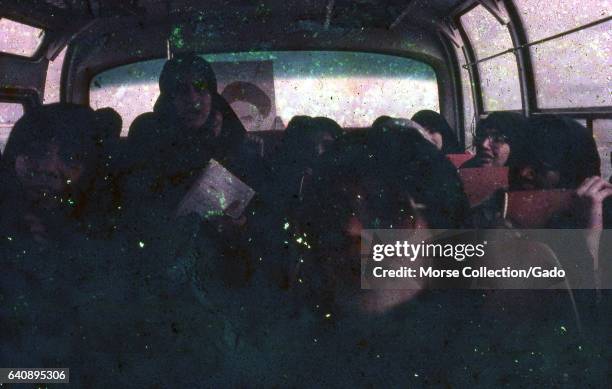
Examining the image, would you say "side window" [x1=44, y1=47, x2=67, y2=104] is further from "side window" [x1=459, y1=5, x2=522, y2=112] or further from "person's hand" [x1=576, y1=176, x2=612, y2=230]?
"person's hand" [x1=576, y1=176, x2=612, y2=230]

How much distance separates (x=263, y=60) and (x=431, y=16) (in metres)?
0.28

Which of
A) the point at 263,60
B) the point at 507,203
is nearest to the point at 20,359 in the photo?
the point at 263,60

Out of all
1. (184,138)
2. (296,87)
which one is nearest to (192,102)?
(184,138)

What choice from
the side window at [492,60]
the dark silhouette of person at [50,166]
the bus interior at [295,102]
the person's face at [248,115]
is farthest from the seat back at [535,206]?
the dark silhouette of person at [50,166]

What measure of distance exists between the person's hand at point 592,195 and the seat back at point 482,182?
13cm

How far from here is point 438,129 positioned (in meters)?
0.79

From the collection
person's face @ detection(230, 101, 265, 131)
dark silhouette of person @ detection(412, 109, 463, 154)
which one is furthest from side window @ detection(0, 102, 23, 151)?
dark silhouette of person @ detection(412, 109, 463, 154)

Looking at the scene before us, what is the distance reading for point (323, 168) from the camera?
0.82m

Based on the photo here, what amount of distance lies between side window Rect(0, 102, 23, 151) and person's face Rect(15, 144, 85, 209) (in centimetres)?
4

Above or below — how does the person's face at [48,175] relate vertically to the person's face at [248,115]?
below

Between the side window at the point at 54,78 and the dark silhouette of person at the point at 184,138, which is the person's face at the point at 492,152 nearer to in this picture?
the dark silhouette of person at the point at 184,138

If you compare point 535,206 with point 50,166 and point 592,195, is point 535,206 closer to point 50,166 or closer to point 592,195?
point 592,195

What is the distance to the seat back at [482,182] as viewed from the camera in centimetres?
78

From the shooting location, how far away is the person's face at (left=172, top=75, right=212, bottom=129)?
0.80 meters
